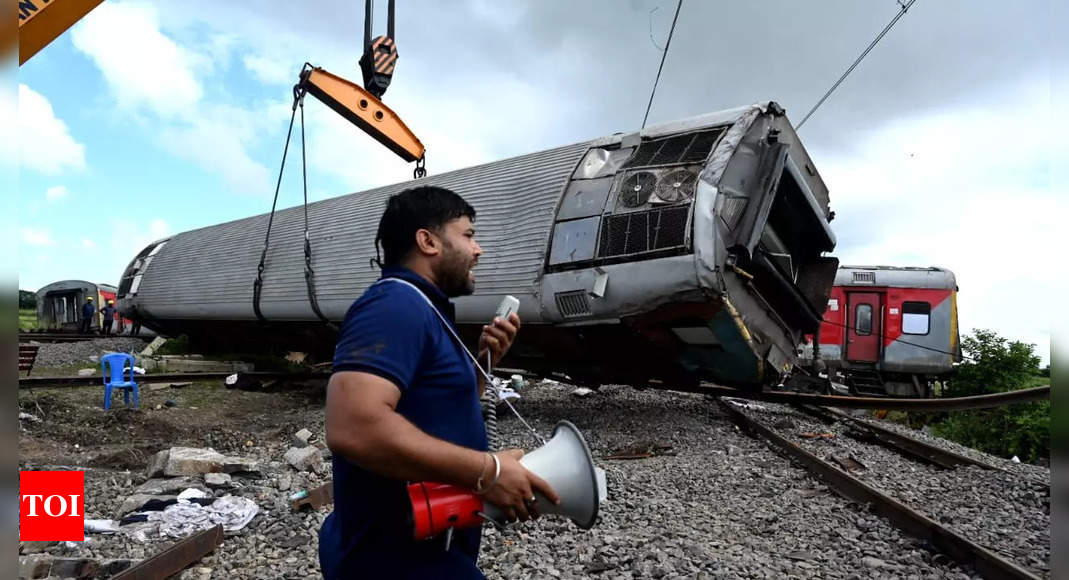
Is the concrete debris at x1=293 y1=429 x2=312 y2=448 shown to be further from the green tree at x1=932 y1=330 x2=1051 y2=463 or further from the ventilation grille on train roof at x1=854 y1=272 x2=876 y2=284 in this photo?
the ventilation grille on train roof at x1=854 y1=272 x2=876 y2=284

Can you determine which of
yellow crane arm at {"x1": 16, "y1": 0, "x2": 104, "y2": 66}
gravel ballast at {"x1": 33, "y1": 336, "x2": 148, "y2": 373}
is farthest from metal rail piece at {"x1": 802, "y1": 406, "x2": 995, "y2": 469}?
gravel ballast at {"x1": 33, "y1": 336, "x2": 148, "y2": 373}

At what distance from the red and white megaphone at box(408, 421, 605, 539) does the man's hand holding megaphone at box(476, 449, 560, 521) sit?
0.9 inches

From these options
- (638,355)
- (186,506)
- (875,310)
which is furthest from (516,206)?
(875,310)

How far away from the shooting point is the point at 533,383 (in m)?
12.3

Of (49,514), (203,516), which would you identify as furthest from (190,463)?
(49,514)

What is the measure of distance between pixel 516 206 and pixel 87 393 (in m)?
6.42

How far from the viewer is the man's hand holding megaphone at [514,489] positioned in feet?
4.38

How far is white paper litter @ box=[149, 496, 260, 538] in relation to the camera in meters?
3.70

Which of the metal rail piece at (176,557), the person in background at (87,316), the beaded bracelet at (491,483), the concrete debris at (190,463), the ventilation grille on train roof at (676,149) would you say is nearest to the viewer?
the beaded bracelet at (491,483)

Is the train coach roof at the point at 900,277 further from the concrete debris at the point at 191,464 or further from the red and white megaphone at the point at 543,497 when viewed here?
the red and white megaphone at the point at 543,497

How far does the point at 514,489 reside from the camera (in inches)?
53.2

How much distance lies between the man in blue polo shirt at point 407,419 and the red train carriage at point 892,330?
14672mm

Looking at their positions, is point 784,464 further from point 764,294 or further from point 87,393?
point 87,393

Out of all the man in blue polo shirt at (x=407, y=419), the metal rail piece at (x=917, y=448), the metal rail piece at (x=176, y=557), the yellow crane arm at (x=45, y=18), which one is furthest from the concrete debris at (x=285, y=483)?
the metal rail piece at (x=917, y=448)
